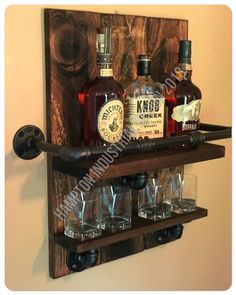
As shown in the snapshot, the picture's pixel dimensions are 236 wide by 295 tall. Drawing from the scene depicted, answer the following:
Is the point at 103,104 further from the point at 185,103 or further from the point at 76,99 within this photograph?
the point at 185,103

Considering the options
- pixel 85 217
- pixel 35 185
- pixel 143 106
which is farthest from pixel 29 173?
pixel 143 106

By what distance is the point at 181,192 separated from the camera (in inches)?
39.3

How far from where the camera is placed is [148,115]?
2.74 ft

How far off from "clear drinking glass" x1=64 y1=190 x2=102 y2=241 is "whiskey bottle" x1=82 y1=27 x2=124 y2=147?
0.12m

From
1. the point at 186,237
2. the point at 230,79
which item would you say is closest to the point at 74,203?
the point at 186,237

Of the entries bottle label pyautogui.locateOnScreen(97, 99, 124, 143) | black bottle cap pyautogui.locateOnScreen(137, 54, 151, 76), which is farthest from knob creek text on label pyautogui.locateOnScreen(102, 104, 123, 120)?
A: black bottle cap pyautogui.locateOnScreen(137, 54, 151, 76)

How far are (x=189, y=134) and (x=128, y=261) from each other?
33 cm

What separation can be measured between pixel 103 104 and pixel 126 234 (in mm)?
252

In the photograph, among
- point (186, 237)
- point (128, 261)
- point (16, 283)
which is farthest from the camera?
point (186, 237)

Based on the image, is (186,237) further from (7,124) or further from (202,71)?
(7,124)

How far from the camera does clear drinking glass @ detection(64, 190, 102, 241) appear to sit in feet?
2.72

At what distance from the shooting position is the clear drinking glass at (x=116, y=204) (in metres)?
0.88

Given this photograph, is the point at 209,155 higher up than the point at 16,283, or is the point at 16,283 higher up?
the point at 209,155

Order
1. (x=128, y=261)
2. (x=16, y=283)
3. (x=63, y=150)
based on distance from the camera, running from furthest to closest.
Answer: (x=128, y=261)
(x=16, y=283)
(x=63, y=150)
